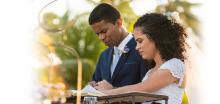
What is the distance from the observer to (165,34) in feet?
10.7

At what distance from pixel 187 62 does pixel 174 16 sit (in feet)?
0.94

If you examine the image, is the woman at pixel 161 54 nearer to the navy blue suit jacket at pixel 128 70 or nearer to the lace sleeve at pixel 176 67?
the lace sleeve at pixel 176 67

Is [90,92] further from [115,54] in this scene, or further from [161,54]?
[115,54]

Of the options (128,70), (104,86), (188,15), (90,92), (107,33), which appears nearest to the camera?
(90,92)

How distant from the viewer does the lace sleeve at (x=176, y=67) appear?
3.06m

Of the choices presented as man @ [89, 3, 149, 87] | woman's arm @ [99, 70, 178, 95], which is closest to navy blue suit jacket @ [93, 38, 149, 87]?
man @ [89, 3, 149, 87]

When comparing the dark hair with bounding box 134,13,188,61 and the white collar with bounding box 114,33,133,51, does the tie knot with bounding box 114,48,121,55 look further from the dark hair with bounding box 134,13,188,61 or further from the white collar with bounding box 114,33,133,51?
the dark hair with bounding box 134,13,188,61

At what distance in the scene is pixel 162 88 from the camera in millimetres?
3064

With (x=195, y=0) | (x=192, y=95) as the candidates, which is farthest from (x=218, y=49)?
(x=195, y=0)

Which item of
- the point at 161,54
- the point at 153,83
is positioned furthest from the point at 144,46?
the point at 153,83

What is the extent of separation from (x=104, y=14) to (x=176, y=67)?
0.91m

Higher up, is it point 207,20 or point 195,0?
point 195,0

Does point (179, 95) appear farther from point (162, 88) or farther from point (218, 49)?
point (218, 49)

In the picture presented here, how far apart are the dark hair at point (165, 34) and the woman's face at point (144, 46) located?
0.07 feet
